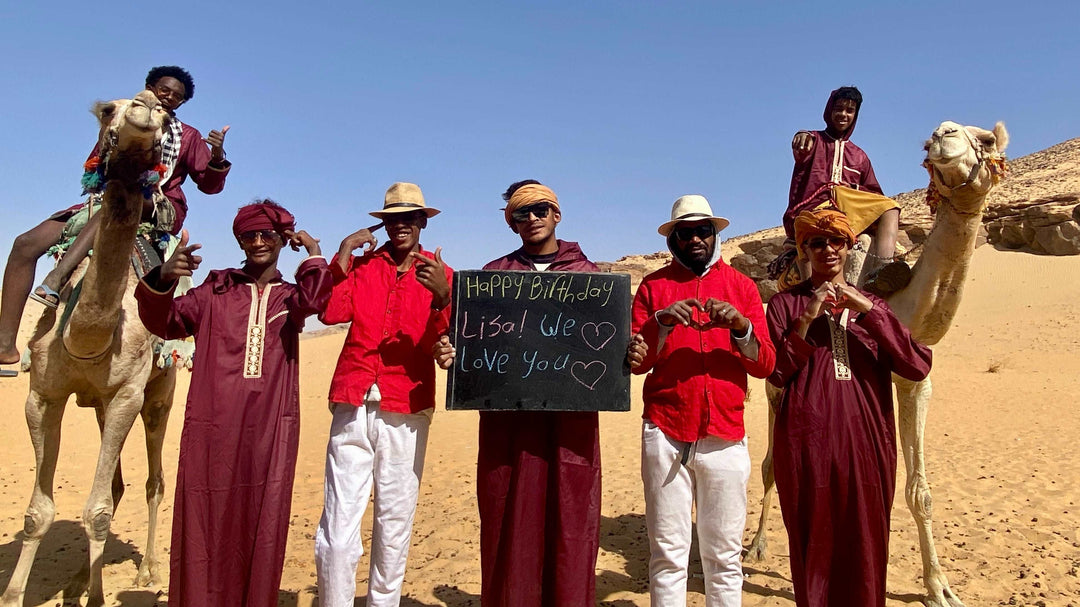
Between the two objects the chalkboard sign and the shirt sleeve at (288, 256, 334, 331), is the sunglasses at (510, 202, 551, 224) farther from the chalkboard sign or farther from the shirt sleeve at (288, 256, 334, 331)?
the shirt sleeve at (288, 256, 334, 331)

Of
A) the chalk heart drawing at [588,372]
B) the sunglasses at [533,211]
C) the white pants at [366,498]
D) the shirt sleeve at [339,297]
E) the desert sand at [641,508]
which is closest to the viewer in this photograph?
the chalk heart drawing at [588,372]

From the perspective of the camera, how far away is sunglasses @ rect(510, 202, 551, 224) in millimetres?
4078

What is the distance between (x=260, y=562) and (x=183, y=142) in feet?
11.7

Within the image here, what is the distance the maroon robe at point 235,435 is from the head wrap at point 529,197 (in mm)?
1062

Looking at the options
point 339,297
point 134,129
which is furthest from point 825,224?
point 134,129

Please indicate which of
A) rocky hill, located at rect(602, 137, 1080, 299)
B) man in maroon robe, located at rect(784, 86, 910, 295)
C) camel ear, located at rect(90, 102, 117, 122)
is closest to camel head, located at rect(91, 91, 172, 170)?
camel ear, located at rect(90, 102, 117, 122)

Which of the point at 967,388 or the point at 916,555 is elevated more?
the point at 967,388

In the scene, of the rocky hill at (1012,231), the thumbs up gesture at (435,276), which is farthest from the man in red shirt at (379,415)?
the rocky hill at (1012,231)

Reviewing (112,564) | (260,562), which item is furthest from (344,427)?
(112,564)

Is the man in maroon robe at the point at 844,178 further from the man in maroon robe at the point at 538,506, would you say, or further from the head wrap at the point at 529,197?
the man in maroon robe at the point at 538,506

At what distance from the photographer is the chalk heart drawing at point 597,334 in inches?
154

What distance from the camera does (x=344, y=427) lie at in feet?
13.3

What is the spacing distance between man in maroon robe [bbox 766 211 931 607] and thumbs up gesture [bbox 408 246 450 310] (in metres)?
1.75

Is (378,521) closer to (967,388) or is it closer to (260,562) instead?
(260,562)
